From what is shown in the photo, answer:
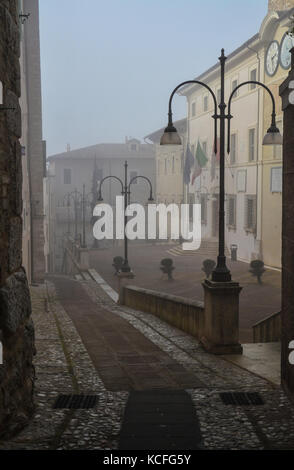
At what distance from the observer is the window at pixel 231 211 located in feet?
103

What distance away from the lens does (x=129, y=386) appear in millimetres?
6680

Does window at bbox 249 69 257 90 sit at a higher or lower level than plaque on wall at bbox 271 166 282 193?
higher

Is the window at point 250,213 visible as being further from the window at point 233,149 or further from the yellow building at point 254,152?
the window at point 233,149

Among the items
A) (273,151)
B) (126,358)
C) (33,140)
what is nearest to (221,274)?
(126,358)

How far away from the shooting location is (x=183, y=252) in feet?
112

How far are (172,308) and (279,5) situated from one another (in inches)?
739

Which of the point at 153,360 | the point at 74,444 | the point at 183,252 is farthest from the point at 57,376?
the point at 183,252

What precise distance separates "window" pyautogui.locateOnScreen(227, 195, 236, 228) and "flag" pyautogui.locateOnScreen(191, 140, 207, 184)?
4457 millimetres

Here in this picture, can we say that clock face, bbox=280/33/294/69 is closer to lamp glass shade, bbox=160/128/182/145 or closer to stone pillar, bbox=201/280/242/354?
lamp glass shade, bbox=160/128/182/145

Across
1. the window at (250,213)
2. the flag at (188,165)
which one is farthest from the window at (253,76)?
the flag at (188,165)

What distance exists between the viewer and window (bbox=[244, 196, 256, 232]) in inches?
1116

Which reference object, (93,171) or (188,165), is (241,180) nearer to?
(188,165)

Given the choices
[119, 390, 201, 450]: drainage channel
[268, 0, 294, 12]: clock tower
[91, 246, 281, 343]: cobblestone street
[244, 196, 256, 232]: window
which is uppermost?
[268, 0, 294, 12]: clock tower

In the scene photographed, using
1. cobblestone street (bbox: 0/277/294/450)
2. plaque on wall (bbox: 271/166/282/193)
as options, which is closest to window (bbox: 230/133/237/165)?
plaque on wall (bbox: 271/166/282/193)
